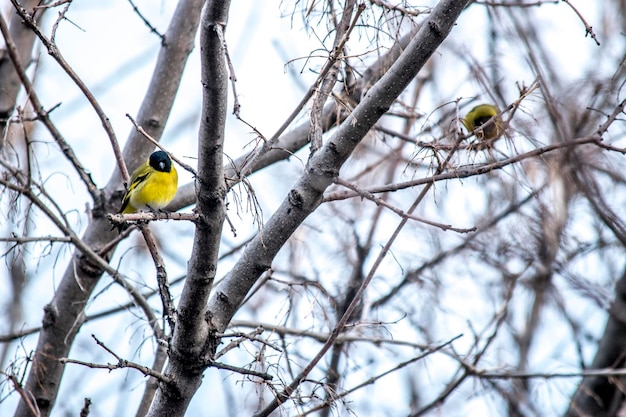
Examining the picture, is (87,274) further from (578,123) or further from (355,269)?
(578,123)

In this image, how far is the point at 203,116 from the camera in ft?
7.11

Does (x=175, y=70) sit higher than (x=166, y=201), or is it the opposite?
(x=175, y=70)

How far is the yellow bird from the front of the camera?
13.8ft

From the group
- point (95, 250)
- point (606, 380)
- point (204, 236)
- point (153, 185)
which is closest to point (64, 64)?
point (204, 236)

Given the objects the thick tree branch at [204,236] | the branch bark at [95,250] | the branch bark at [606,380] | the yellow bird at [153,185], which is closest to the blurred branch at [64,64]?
the thick tree branch at [204,236]

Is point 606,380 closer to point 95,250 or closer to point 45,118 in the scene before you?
point 95,250

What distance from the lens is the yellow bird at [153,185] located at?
4.19 meters

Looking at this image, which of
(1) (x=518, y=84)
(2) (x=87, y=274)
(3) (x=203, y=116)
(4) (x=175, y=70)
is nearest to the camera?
(3) (x=203, y=116)

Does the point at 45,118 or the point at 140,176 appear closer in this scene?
the point at 45,118

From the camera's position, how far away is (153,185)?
4230 mm

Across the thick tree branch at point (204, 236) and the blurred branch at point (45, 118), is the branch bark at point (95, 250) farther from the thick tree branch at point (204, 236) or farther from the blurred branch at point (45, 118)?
the thick tree branch at point (204, 236)

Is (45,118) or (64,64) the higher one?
(45,118)

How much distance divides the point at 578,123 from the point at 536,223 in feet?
3.48

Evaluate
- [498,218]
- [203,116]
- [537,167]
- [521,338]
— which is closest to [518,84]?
[203,116]
